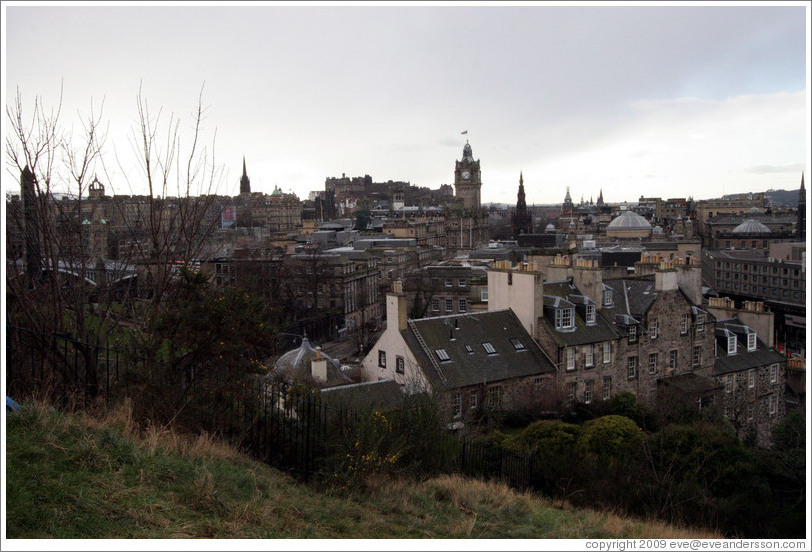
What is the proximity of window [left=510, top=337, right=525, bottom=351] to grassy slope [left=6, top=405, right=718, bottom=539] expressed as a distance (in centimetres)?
1292

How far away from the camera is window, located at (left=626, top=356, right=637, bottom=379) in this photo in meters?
23.8

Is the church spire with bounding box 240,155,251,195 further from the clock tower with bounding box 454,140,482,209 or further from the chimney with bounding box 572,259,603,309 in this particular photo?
A: the chimney with bounding box 572,259,603,309

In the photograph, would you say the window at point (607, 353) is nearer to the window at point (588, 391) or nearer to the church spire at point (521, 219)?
the window at point (588, 391)

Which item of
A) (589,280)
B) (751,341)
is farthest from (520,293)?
(751,341)

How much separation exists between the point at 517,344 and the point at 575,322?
2.46m

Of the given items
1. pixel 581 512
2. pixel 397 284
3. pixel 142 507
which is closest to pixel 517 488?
pixel 581 512

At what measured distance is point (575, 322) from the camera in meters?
23.2

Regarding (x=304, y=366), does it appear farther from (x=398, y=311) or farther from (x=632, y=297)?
(x=632, y=297)

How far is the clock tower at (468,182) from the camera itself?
12400cm

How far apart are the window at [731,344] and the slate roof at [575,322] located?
5560 mm

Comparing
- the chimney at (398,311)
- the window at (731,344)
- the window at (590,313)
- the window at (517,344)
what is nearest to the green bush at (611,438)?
the window at (517,344)

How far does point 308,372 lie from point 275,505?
46.9 ft

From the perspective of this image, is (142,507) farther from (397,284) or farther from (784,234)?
(784,234)

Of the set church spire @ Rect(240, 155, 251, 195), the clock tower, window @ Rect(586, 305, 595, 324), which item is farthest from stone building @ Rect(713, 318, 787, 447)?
church spire @ Rect(240, 155, 251, 195)
